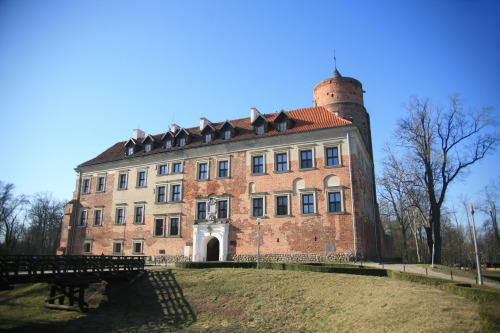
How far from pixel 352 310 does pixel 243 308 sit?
5.56 m

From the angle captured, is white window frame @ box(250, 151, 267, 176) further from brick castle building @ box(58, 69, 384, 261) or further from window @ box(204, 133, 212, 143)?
window @ box(204, 133, 212, 143)

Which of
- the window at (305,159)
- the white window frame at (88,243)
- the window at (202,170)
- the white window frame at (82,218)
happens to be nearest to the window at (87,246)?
the white window frame at (88,243)

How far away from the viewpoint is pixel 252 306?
17750 millimetres

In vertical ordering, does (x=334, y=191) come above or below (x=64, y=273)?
above

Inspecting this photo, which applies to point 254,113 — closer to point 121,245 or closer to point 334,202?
point 334,202

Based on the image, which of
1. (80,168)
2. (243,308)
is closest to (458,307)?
(243,308)

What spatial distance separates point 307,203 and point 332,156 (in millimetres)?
4503

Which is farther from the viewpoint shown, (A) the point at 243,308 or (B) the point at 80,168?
(B) the point at 80,168

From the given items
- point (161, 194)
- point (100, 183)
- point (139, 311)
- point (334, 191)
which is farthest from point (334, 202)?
point (100, 183)

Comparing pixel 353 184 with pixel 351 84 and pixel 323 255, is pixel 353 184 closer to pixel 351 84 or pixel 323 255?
pixel 323 255

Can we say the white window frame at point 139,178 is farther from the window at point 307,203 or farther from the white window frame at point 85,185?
the window at point 307,203

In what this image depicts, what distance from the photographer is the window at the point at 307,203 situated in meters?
29.2

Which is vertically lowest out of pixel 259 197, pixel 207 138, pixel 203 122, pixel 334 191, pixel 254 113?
pixel 259 197

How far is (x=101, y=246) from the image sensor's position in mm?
37938
